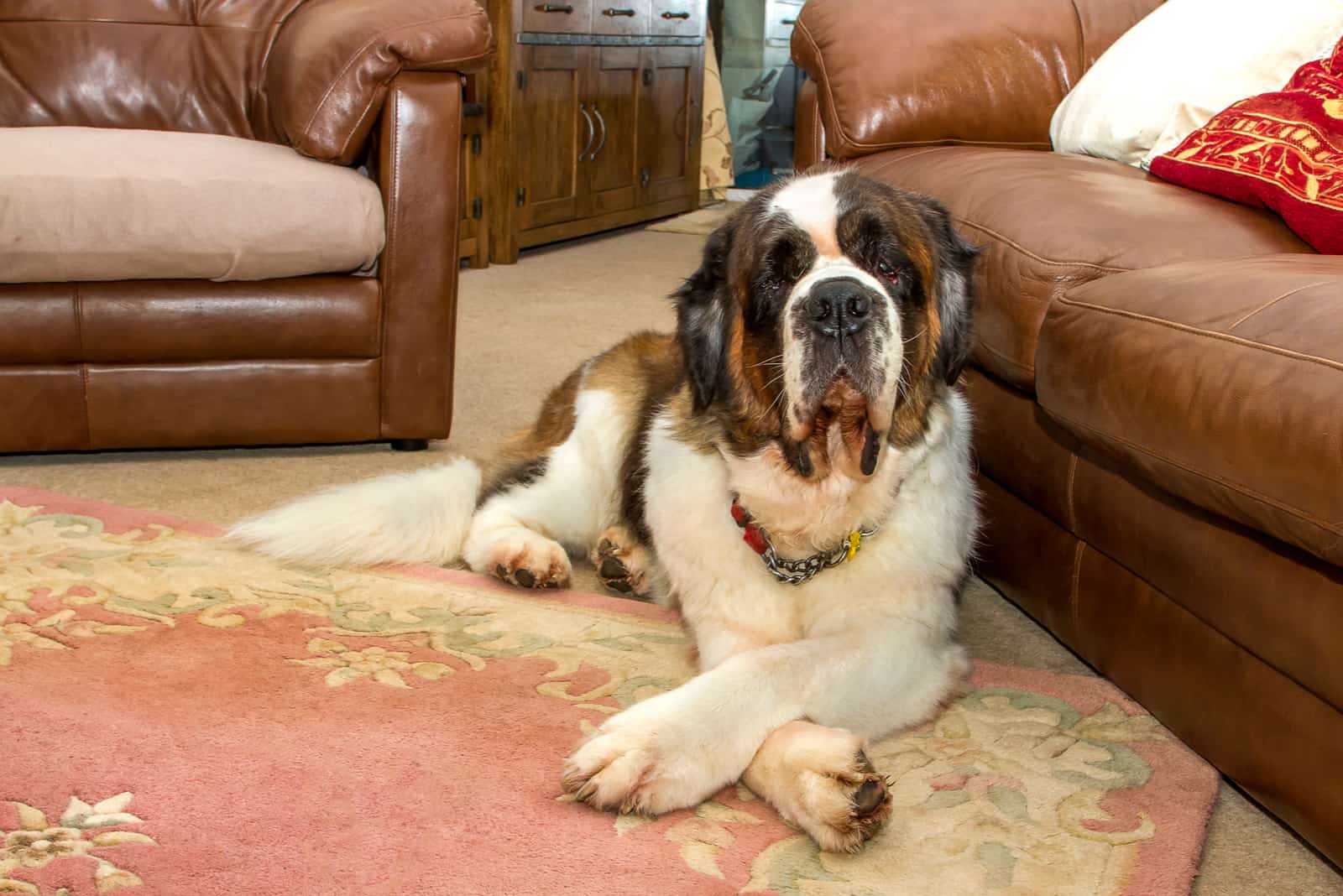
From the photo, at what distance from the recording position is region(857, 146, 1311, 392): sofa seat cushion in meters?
1.95

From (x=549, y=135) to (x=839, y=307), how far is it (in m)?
4.28

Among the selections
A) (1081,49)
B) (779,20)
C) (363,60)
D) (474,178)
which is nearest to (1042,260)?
(1081,49)

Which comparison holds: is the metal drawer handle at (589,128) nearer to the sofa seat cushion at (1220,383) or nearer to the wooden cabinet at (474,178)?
the wooden cabinet at (474,178)

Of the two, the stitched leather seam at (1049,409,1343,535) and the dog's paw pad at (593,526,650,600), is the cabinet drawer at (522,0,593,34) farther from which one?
the stitched leather seam at (1049,409,1343,535)

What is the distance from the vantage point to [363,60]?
2730mm

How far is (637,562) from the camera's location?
2.29 m

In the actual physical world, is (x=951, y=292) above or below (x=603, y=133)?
above

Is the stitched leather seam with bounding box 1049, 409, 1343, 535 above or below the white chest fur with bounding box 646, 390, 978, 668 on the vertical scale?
above

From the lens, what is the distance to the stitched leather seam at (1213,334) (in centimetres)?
142

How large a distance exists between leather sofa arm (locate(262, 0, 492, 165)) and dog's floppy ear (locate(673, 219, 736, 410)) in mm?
1119

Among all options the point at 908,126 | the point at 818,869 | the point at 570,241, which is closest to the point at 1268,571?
the point at 818,869

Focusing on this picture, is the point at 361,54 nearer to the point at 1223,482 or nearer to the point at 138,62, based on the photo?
the point at 138,62

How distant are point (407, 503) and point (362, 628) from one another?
333 millimetres

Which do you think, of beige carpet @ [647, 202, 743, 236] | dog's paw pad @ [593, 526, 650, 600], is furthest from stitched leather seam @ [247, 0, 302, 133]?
beige carpet @ [647, 202, 743, 236]
